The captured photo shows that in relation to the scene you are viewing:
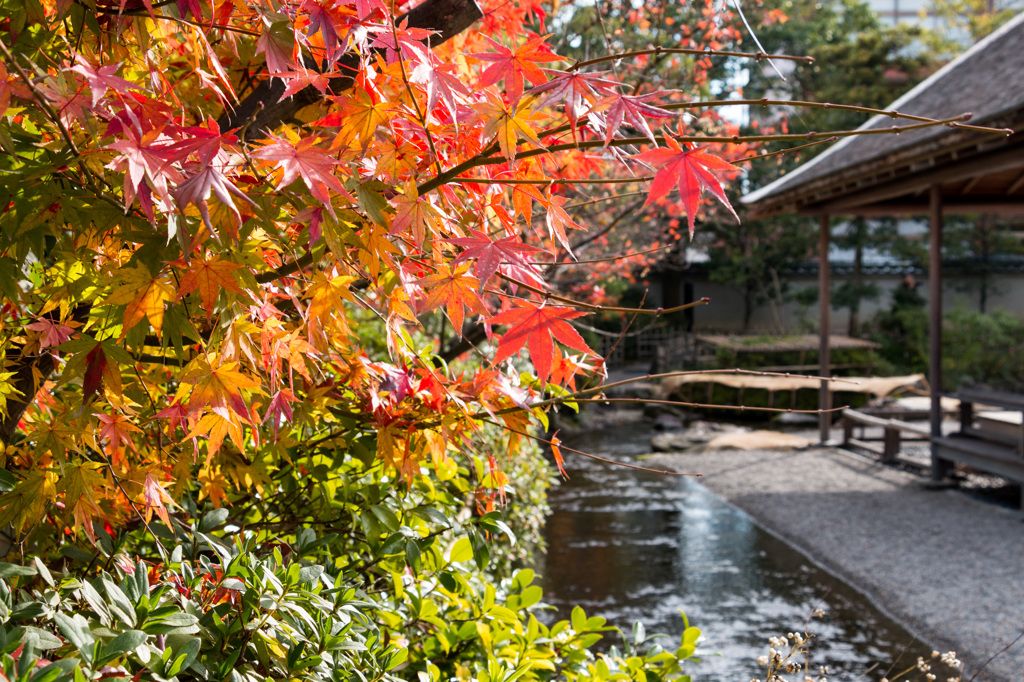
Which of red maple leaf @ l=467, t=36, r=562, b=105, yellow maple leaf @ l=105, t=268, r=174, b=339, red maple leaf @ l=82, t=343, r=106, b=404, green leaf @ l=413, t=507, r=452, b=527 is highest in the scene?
red maple leaf @ l=467, t=36, r=562, b=105

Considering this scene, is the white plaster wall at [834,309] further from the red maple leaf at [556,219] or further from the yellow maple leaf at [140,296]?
the yellow maple leaf at [140,296]

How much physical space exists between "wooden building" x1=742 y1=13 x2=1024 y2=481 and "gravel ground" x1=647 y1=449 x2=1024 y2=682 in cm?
78

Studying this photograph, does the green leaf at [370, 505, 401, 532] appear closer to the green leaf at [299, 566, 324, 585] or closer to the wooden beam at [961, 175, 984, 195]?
the green leaf at [299, 566, 324, 585]

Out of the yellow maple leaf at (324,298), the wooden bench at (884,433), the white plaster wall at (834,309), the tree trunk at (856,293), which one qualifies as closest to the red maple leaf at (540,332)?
the yellow maple leaf at (324,298)

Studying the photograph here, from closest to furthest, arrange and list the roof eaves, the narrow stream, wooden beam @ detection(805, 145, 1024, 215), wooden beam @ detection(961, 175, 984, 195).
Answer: the narrow stream
wooden beam @ detection(805, 145, 1024, 215)
the roof eaves
wooden beam @ detection(961, 175, 984, 195)

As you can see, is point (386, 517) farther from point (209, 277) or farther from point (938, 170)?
point (938, 170)

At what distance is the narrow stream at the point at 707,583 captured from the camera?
4.29 meters

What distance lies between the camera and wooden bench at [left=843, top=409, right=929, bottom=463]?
851cm

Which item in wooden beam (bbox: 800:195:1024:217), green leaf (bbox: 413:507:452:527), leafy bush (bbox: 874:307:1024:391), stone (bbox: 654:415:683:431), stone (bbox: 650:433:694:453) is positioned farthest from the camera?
leafy bush (bbox: 874:307:1024:391)

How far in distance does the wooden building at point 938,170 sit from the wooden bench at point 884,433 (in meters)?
0.46

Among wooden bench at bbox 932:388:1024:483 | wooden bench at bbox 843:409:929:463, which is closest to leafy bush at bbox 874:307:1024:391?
wooden bench at bbox 843:409:929:463

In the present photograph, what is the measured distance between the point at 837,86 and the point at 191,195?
22731mm

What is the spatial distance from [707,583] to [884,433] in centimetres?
505

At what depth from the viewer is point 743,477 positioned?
8656 mm
